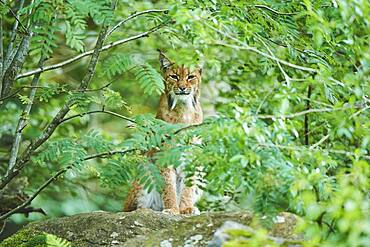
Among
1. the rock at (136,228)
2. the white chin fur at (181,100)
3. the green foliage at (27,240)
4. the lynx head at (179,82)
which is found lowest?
the green foliage at (27,240)

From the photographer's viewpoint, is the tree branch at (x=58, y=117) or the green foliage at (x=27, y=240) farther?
the tree branch at (x=58, y=117)

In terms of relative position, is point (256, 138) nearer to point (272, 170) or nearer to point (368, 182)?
point (272, 170)

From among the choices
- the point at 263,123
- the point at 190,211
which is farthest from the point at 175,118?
the point at 263,123

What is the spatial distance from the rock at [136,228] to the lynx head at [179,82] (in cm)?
179

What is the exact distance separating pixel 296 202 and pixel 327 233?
19 centimetres

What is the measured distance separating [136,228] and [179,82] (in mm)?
2066

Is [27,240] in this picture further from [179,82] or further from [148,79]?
[179,82]

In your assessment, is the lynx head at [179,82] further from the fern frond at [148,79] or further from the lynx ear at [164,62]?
the fern frond at [148,79]

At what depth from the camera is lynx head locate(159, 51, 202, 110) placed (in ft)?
20.8

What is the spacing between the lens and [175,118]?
252 inches

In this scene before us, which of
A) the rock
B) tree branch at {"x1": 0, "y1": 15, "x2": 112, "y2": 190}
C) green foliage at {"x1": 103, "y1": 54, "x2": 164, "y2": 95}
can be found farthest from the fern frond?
the rock

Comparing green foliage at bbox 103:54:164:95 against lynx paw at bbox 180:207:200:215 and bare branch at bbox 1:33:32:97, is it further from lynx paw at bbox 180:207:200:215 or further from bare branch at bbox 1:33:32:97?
lynx paw at bbox 180:207:200:215

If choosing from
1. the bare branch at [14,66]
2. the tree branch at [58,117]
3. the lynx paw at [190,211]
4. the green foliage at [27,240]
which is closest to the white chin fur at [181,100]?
the lynx paw at [190,211]

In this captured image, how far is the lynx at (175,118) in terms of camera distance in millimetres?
6098
